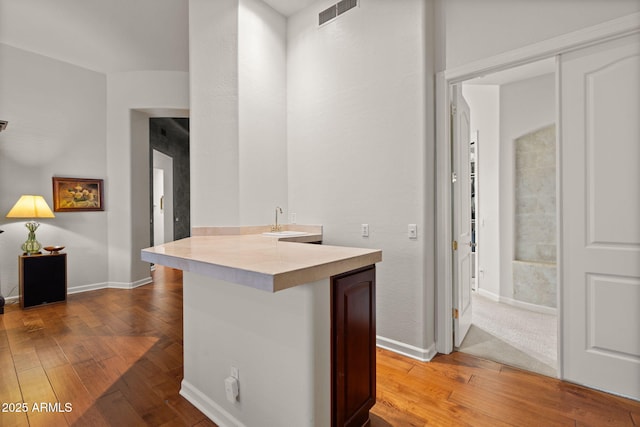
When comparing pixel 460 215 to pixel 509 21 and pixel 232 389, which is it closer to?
pixel 509 21

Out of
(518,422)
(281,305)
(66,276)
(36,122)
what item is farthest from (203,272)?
(36,122)

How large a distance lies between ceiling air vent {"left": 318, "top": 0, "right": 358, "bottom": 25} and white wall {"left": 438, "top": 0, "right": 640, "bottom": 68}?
85 centimetres

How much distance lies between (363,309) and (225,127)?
7.44 ft

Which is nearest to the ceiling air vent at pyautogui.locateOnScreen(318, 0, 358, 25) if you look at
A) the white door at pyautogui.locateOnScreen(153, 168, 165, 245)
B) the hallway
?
the hallway

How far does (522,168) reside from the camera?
424 centimetres

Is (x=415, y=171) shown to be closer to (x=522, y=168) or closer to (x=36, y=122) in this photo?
(x=522, y=168)

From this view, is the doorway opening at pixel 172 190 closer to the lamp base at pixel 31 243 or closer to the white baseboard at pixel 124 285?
the white baseboard at pixel 124 285

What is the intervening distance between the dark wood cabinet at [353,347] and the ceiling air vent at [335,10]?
2.61 meters

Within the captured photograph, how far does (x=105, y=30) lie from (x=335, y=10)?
3.17 metres

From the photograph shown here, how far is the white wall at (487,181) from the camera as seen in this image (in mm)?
4383

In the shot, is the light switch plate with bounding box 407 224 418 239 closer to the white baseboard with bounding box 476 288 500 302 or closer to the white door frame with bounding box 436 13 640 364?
the white door frame with bounding box 436 13 640 364

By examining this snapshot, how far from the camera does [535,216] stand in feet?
13.5

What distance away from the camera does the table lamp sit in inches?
154

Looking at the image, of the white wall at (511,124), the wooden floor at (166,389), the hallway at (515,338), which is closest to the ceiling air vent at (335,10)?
the white wall at (511,124)
